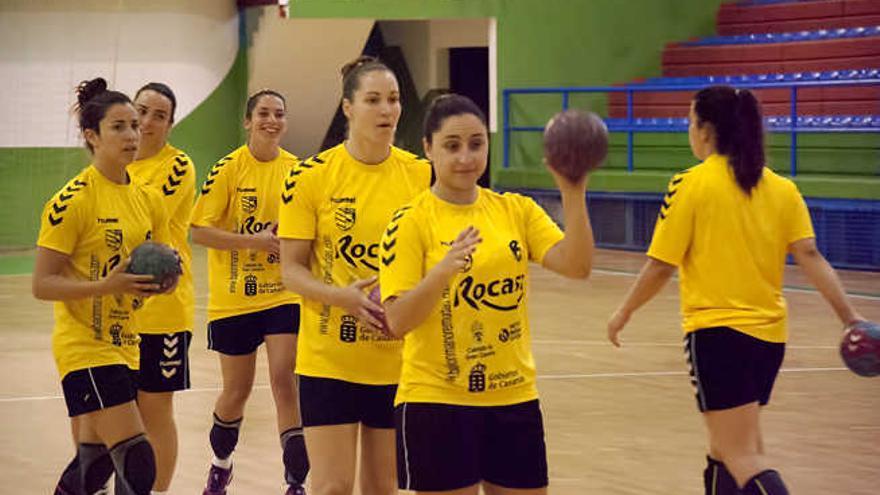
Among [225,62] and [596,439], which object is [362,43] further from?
[596,439]

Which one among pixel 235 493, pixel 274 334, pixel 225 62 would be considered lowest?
pixel 235 493

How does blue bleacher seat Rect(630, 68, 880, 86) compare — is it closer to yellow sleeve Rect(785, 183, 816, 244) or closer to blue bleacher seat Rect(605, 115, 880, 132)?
blue bleacher seat Rect(605, 115, 880, 132)

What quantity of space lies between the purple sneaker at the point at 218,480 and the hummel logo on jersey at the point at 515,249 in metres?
3.20

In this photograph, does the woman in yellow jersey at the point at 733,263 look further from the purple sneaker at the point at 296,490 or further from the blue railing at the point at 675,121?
the blue railing at the point at 675,121

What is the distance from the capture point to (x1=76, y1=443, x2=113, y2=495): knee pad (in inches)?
249

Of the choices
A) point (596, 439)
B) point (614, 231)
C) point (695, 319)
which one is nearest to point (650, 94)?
point (614, 231)

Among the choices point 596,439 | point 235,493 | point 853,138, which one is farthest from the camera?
point 853,138

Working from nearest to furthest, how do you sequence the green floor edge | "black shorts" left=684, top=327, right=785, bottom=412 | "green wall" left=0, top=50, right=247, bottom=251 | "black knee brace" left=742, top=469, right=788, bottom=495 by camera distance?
"black knee brace" left=742, top=469, right=788, bottom=495
"black shorts" left=684, top=327, right=785, bottom=412
the green floor edge
"green wall" left=0, top=50, right=247, bottom=251

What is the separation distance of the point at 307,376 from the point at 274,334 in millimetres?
1799

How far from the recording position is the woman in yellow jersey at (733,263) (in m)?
5.91

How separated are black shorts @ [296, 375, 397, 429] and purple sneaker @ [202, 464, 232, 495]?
77.9 inches

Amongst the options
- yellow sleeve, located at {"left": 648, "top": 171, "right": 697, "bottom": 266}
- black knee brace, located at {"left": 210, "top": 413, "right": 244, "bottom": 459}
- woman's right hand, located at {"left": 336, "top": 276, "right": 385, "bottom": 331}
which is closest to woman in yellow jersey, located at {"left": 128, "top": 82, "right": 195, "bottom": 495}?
black knee brace, located at {"left": 210, "top": 413, "right": 244, "bottom": 459}

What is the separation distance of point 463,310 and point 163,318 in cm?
253

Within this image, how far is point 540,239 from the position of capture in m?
5.08
